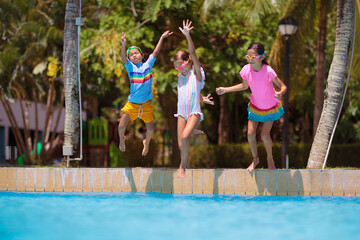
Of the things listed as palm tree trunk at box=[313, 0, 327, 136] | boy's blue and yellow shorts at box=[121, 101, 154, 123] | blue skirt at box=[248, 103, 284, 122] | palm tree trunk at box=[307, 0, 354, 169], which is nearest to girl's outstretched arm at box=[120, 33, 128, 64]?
boy's blue and yellow shorts at box=[121, 101, 154, 123]

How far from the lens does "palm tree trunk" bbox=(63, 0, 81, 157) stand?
11523mm

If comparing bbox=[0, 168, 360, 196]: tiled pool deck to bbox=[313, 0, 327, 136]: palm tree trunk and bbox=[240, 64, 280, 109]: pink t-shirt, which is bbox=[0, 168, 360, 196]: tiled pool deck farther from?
bbox=[313, 0, 327, 136]: palm tree trunk

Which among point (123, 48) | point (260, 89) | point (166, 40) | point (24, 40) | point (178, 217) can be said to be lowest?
point (178, 217)

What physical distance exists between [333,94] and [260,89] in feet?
8.92

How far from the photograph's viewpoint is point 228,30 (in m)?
19.5

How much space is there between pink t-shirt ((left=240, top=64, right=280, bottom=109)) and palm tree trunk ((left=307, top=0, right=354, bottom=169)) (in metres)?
2.34

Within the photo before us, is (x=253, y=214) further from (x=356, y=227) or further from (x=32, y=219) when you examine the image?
(x=32, y=219)

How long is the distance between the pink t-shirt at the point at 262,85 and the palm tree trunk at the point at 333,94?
234cm

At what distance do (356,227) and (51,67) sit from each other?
1450cm

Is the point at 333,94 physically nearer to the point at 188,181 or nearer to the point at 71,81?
the point at 188,181

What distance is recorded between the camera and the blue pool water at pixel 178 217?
5.06m

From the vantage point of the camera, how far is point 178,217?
605 centimetres

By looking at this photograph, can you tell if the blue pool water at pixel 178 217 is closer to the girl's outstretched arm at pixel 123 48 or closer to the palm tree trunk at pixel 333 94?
the girl's outstretched arm at pixel 123 48

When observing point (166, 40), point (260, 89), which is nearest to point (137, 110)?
point (260, 89)
